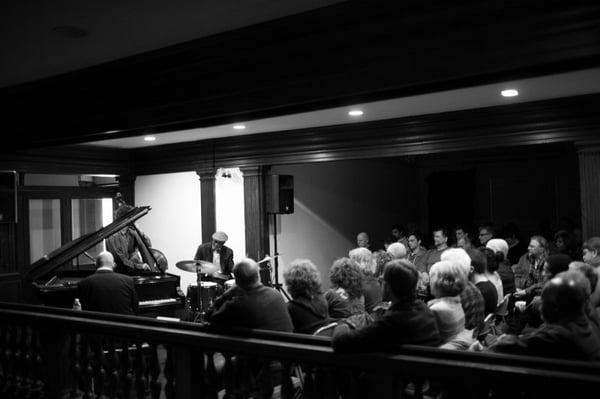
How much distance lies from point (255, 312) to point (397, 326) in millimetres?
1042

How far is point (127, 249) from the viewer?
Answer: 25.1 ft

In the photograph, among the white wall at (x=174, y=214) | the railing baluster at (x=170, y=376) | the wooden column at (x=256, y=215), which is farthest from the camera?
the white wall at (x=174, y=214)

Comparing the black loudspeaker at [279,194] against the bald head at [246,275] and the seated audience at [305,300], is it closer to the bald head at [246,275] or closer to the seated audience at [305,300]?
the seated audience at [305,300]

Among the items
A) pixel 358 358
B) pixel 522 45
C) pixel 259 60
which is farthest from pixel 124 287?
pixel 522 45

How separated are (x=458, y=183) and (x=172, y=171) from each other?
584cm

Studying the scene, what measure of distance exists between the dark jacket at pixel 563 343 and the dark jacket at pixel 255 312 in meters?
1.38

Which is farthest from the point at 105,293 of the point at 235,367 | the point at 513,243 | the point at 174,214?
the point at 513,243

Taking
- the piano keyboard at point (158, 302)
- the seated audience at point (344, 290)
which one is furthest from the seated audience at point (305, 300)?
the piano keyboard at point (158, 302)

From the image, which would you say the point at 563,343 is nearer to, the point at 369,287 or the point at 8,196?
the point at 369,287

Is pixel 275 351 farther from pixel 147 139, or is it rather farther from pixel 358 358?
pixel 147 139

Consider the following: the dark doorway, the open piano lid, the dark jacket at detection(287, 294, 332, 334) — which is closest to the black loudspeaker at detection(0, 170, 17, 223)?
the open piano lid

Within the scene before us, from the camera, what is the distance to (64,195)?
30.6 ft

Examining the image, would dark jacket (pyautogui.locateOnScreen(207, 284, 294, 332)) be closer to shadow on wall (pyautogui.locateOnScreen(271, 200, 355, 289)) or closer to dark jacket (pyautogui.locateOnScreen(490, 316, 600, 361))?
dark jacket (pyautogui.locateOnScreen(490, 316, 600, 361))

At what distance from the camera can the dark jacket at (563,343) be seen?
244 cm
